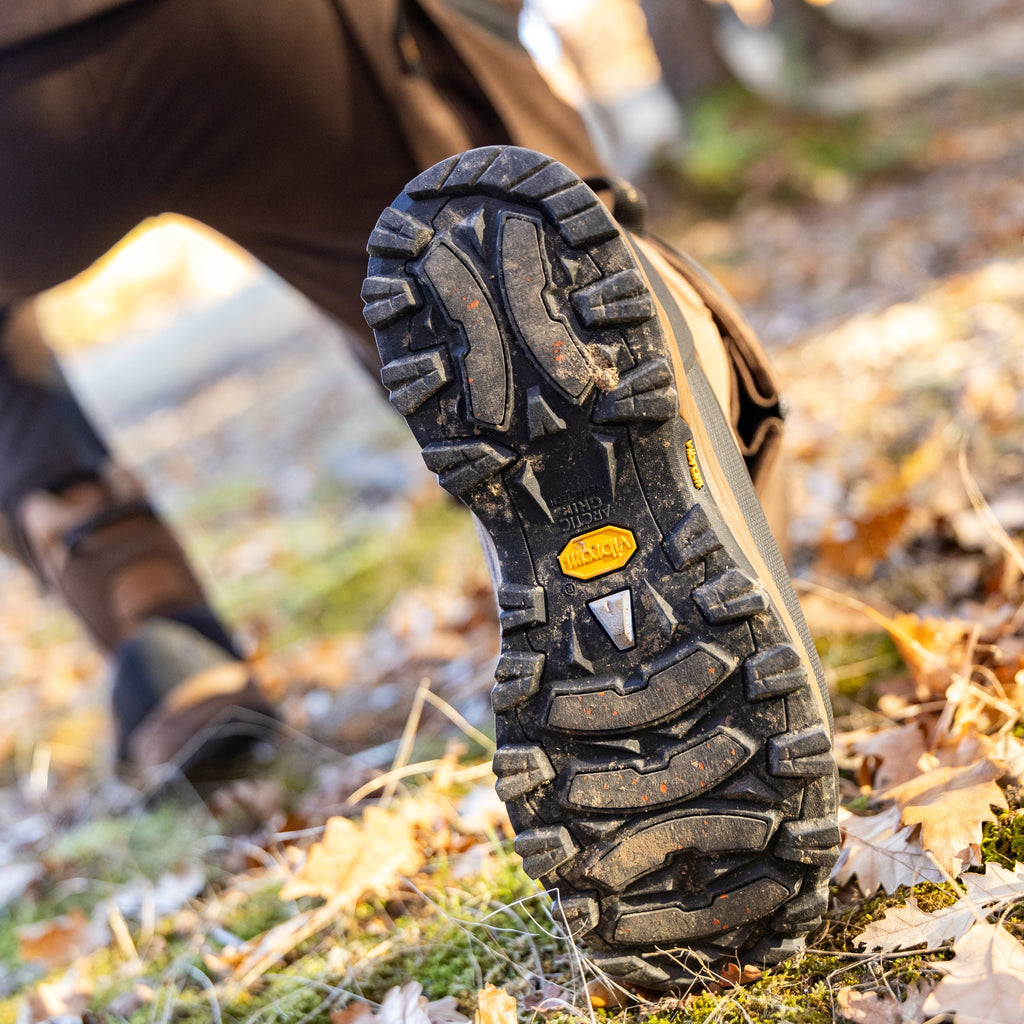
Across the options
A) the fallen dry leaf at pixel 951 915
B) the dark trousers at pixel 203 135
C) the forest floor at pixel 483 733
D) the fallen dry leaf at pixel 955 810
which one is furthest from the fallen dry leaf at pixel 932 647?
the dark trousers at pixel 203 135

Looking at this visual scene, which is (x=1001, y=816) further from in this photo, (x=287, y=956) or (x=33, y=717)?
(x=33, y=717)

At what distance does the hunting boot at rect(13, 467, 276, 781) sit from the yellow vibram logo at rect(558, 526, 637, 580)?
1.42 metres

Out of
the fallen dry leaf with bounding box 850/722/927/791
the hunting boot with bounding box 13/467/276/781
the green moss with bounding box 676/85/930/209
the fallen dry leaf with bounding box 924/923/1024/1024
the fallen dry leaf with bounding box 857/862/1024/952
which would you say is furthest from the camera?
the green moss with bounding box 676/85/930/209

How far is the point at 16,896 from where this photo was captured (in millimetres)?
2258

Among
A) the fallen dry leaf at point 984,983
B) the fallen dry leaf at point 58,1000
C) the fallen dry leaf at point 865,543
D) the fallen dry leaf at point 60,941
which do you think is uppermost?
the fallen dry leaf at point 984,983

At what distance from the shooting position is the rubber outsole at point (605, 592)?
1.04 m

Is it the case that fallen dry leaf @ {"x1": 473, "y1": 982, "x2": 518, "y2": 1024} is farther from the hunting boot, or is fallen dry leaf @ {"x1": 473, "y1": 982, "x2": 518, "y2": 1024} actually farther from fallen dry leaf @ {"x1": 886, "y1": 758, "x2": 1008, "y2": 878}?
the hunting boot

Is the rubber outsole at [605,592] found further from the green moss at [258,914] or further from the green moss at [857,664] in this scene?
the green moss at [258,914]

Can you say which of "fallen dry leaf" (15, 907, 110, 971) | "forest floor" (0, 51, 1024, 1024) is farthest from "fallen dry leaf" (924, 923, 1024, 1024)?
"fallen dry leaf" (15, 907, 110, 971)

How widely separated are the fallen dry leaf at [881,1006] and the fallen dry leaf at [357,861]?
713mm

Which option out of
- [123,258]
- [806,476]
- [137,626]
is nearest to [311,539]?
[137,626]

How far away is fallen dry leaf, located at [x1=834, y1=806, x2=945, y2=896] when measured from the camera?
1.13 meters

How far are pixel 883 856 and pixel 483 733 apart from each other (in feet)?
3.33

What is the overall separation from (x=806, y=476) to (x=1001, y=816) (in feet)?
5.66
